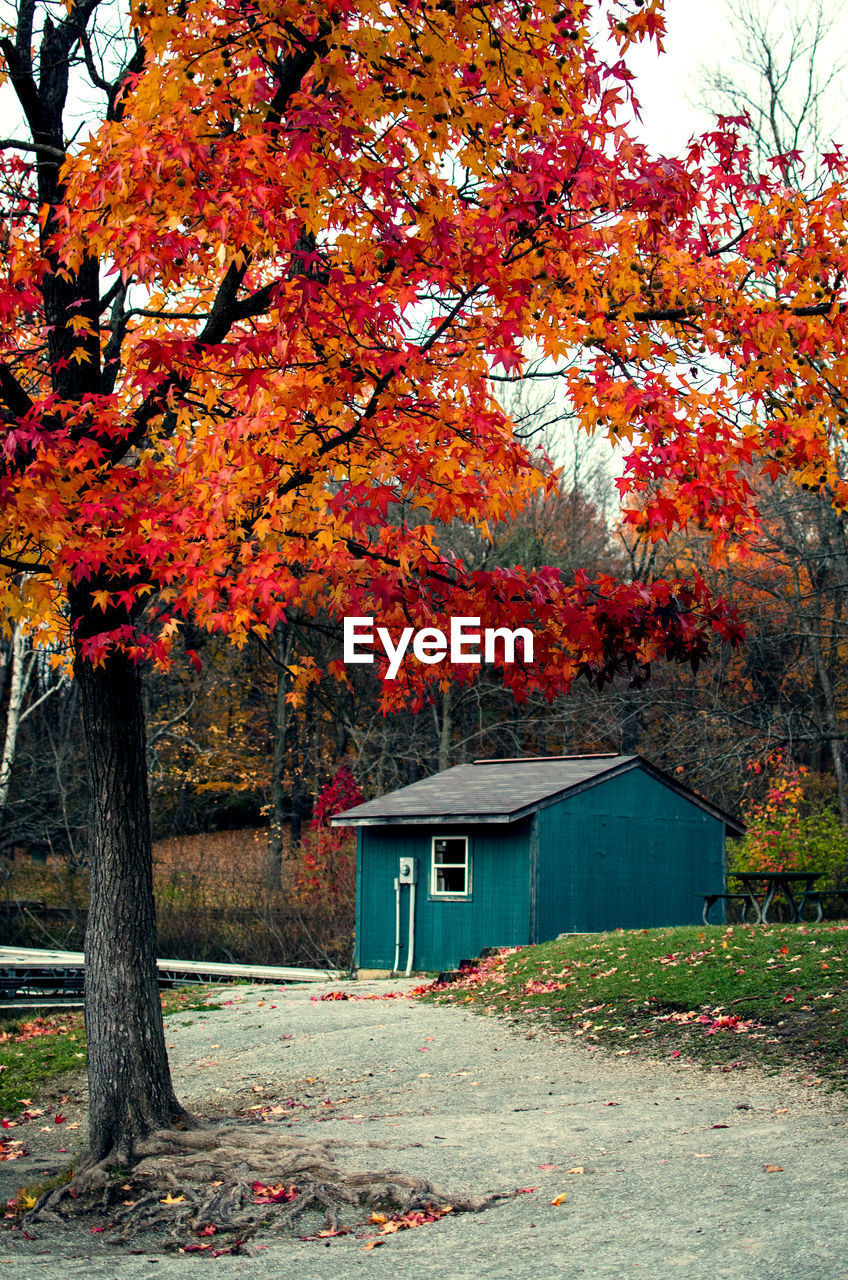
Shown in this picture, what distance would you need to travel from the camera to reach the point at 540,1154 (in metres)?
7.71

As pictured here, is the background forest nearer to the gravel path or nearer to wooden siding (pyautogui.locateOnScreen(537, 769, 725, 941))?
wooden siding (pyautogui.locateOnScreen(537, 769, 725, 941))

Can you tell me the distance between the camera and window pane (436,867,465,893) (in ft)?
72.0

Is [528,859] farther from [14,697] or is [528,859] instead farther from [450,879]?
[14,697]

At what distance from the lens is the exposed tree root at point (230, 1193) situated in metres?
6.67

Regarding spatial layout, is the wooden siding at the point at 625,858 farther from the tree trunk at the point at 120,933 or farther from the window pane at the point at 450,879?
the tree trunk at the point at 120,933

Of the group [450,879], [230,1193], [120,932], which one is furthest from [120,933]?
[450,879]

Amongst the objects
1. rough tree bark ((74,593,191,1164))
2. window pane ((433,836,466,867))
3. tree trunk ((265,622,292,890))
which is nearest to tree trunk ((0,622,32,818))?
tree trunk ((265,622,292,890))

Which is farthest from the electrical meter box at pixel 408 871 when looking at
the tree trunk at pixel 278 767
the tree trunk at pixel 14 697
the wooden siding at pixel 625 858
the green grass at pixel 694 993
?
the tree trunk at pixel 278 767

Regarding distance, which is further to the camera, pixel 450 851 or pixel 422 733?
pixel 422 733

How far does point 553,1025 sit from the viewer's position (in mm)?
13273

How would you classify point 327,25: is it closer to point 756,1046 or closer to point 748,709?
point 756,1046

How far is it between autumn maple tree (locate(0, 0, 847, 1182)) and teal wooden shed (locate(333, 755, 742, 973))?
43.0 feet

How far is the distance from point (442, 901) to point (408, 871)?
0.89 metres

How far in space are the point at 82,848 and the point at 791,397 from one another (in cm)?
2652
